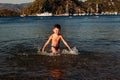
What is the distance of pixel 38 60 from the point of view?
20547mm

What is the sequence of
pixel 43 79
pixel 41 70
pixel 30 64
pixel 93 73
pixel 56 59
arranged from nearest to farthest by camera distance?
pixel 43 79 → pixel 93 73 → pixel 41 70 → pixel 30 64 → pixel 56 59

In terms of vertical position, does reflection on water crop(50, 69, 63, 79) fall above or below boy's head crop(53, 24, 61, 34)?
below

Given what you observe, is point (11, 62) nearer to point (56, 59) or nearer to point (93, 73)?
point (56, 59)

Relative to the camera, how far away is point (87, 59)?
67.6 feet

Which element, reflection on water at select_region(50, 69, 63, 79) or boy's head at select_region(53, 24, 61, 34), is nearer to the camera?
reflection on water at select_region(50, 69, 63, 79)

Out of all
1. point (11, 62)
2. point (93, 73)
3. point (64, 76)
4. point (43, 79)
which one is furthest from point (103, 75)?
point (11, 62)

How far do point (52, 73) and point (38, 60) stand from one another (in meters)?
4.58

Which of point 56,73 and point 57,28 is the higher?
point 57,28

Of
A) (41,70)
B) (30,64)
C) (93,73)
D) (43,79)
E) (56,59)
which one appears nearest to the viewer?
(43,79)

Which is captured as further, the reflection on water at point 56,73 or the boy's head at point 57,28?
the boy's head at point 57,28

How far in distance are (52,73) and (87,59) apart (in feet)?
16.6

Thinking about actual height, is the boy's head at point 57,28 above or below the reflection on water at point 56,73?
above

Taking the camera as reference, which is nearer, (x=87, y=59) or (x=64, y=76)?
(x=64, y=76)

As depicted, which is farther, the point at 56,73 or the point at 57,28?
the point at 57,28
